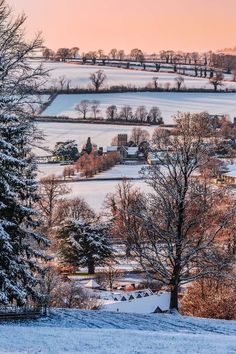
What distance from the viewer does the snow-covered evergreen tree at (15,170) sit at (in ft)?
50.3

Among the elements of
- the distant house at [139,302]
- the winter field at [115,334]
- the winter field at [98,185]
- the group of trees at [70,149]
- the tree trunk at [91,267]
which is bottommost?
the tree trunk at [91,267]

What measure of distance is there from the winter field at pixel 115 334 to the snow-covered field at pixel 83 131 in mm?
75031

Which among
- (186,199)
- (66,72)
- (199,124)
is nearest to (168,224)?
(186,199)

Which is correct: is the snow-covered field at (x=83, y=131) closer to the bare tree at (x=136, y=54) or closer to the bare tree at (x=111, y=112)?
the bare tree at (x=111, y=112)

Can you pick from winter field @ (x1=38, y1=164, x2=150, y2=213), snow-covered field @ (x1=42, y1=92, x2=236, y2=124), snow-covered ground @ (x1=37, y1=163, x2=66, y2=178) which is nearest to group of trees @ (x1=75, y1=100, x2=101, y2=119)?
snow-covered field @ (x1=42, y1=92, x2=236, y2=124)

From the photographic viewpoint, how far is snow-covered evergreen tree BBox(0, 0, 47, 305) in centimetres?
1534

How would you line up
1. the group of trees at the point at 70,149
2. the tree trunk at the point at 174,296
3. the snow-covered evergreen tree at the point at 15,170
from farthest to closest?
the group of trees at the point at 70,149
the tree trunk at the point at 174,296
the snow-covered evergreen tree at the point at 15,170

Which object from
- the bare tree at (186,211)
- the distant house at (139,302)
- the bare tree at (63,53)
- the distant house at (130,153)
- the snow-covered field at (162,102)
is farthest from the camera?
the bare tree at (63,53)

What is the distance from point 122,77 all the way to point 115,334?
139 m

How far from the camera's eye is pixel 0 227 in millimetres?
14992

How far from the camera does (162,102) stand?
127 meters

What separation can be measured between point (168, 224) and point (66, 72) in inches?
5375

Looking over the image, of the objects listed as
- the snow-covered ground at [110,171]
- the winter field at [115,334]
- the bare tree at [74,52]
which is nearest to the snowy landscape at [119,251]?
the winter field at [115,334]

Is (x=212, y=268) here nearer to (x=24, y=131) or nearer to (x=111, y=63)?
(x=24, y=131)
